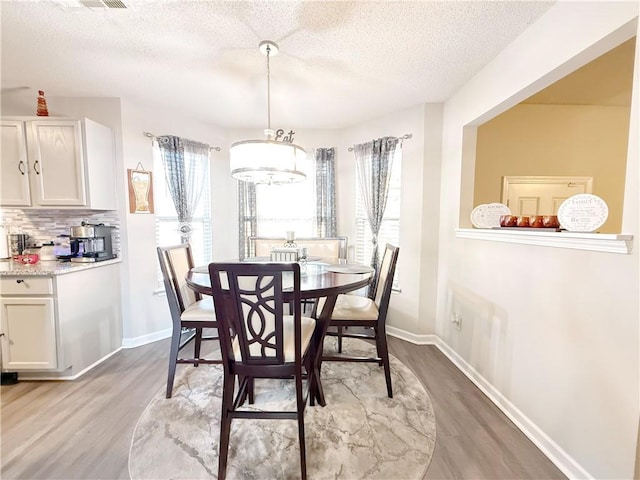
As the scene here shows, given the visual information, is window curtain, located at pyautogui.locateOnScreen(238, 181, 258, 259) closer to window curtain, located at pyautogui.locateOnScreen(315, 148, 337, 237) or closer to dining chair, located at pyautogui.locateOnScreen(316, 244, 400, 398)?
window curtain, located at pyautogui.locateOnScreen(315, 148, 337, 237)

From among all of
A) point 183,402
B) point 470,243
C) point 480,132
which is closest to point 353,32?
point 470,243

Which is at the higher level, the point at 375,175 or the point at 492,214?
the point at 375,175

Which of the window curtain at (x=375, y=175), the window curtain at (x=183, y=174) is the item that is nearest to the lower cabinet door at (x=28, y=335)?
the window curtain at (x=183, y=174)

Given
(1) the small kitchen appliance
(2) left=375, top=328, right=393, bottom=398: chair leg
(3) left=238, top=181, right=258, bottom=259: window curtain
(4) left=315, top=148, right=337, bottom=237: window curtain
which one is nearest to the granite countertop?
(1) the small kitchen appliance

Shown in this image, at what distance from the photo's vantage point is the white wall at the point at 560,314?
1.23 m

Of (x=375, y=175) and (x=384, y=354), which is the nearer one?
(x=384, y=354)

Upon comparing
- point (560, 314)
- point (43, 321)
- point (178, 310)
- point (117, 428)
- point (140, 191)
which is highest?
point (140, 191)

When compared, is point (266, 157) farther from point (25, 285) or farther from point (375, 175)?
point (25, 285)

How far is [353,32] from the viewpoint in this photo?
70.6 inches

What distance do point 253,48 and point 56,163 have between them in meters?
2.09

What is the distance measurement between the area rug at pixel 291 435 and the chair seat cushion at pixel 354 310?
56cm

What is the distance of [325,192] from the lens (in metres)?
3.73

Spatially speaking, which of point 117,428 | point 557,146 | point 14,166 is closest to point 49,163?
point 14,166

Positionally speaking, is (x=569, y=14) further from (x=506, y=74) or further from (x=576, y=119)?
(x=576, y=119)
